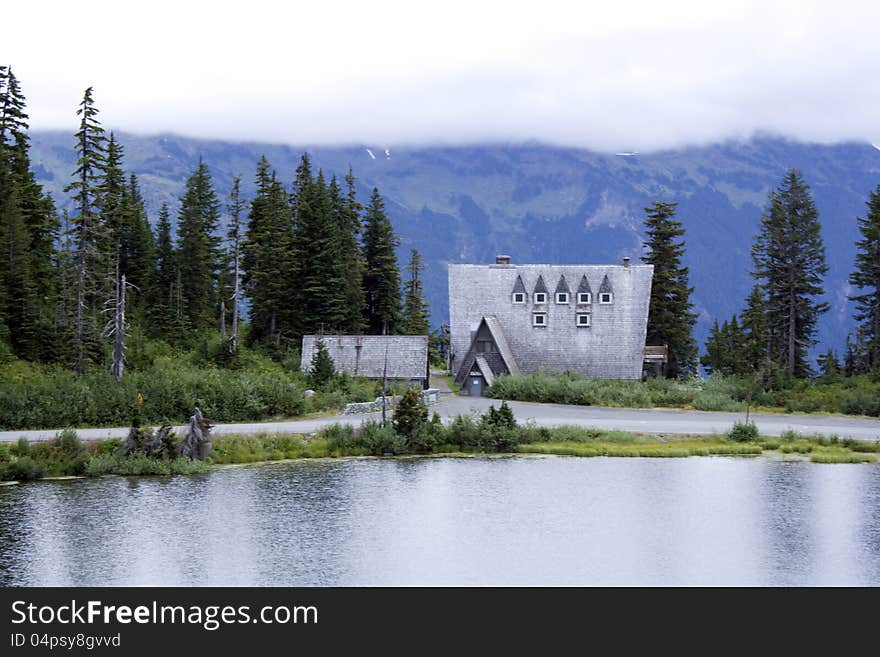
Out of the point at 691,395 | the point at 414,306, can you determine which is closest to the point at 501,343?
the point at 691,395

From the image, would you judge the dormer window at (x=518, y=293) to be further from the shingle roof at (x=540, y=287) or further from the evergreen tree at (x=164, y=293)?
the evergreen tree at (x=164, y=293)

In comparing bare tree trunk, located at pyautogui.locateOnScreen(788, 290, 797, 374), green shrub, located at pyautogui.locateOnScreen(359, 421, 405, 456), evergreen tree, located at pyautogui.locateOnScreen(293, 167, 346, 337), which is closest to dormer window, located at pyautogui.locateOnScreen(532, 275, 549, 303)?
evergreen tree, located at pyautogui.locateOnScreen(293, 167, 346, 337)

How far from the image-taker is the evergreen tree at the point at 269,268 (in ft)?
265

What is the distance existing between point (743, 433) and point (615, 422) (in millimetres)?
7259

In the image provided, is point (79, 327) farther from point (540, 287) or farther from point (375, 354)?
point (540, 287)

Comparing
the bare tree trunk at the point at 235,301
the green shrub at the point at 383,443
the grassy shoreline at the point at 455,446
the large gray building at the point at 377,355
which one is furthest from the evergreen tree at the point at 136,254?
the green shrub at the point at 383,443

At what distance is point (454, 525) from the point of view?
39500 millimetres

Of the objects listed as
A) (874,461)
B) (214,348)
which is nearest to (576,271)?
(214,348)

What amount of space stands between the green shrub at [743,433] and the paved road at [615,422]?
187 centimetres

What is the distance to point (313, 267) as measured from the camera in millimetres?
80375

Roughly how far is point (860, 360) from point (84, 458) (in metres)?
65.1

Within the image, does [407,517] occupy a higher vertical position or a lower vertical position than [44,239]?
lower

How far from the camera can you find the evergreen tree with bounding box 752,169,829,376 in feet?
285
